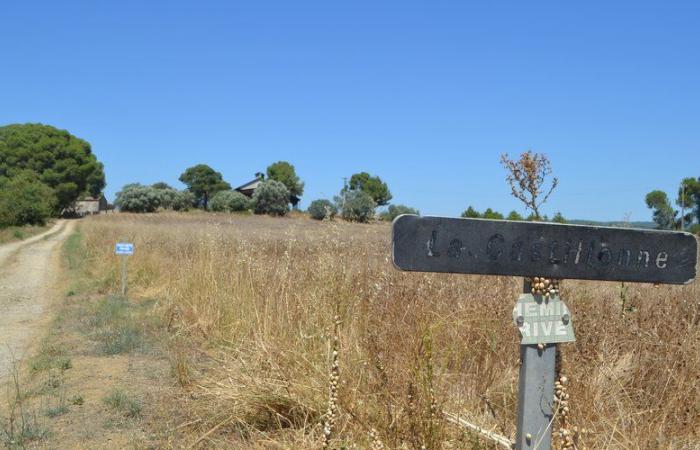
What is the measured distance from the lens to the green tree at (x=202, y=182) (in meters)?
87.9

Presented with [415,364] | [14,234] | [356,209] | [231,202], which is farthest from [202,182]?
[415,364]

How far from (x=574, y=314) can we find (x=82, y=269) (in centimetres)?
1297

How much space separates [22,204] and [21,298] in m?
29.7

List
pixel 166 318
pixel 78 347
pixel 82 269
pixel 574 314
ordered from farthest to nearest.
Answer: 1. pixel 82 269
2. pixel 166 318
3. pixel 78 347
4. pixel 574 314

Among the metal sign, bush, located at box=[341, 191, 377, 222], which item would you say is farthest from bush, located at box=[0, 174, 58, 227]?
the metal sign

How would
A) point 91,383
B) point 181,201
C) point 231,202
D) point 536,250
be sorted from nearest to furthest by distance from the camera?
point 536,250 → point 91,383 → point 231,202 → point 181,201

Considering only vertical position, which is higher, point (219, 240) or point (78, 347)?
point (219, 240)

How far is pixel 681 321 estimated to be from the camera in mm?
4691

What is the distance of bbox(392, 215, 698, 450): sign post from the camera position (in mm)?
2279

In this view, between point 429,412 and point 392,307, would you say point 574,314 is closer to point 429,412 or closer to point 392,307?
point 392,307

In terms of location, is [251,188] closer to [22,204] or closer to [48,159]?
[48,159]

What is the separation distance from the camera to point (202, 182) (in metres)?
87.9

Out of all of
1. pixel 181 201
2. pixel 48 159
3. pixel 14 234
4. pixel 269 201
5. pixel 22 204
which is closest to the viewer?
pixel 14 234

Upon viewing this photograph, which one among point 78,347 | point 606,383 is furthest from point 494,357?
point 78,347
